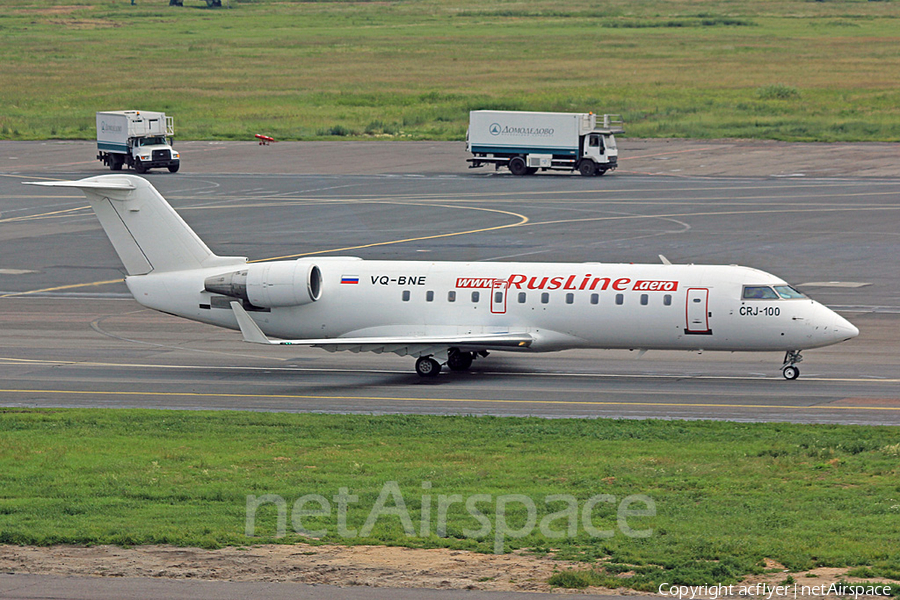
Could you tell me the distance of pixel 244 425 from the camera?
31.6m

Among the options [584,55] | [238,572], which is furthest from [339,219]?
[584,55]

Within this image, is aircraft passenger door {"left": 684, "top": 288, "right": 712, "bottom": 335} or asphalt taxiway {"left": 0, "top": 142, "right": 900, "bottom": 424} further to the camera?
aircraft passenger door {"left": 684, "top": 288, "right": 712, "bottom": 335}

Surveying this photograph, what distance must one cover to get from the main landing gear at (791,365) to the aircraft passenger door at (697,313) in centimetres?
265

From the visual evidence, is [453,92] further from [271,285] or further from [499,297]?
[499,297]

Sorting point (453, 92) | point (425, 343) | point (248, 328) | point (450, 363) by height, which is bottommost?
point (450, 363)

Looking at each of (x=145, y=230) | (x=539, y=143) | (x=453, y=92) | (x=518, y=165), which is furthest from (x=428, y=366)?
(x=453, y=92)

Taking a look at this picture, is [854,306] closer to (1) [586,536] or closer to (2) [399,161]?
(1) [586,536]

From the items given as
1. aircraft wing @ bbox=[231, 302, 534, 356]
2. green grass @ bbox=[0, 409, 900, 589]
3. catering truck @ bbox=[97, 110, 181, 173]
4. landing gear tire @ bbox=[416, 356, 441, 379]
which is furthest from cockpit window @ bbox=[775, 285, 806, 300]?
catering truck @ bbox=[97, 110, 181, 173]

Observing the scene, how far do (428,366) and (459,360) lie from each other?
1.54 meters

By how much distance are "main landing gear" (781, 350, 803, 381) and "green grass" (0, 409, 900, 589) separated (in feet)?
24.8

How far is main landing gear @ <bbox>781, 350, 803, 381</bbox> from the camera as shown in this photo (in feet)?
124

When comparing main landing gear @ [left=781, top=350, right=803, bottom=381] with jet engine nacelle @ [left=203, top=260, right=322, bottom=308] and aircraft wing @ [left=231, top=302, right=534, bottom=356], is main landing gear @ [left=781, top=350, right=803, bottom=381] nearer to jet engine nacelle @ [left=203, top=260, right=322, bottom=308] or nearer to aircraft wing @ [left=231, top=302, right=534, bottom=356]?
aircraft wing @ [left=231, top=302, right=534, bottom=356]

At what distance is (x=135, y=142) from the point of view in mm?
95688

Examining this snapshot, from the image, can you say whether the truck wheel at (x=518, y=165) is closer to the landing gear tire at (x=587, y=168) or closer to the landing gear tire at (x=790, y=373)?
the landing gear tire at (x=587, y=168)
